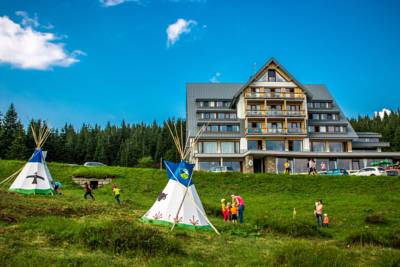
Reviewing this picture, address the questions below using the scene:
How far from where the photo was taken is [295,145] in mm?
54062

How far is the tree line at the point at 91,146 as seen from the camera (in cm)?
6488

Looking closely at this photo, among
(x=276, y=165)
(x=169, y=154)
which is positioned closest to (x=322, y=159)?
(x=276, y=165)

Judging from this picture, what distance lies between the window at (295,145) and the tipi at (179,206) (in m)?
37.7

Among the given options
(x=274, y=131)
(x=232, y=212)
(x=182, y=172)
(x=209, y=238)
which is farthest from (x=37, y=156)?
(x=274, y=131)

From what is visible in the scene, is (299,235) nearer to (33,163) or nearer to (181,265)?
(181,265)

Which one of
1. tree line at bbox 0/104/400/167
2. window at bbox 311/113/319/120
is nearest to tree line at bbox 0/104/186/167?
tree line at bbox 0/104/400/167

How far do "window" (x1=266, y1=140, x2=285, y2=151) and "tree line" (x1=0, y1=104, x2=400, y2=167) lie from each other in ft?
40.9

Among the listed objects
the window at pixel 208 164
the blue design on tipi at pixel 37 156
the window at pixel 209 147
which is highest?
the window at pixel 209 147

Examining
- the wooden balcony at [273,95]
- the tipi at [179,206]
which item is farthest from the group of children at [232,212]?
the wooden balcony at [273,95]

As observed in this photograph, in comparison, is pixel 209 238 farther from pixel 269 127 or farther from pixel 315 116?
pixel 315 116

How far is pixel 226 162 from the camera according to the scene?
5312 cm

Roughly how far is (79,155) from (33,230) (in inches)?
2956

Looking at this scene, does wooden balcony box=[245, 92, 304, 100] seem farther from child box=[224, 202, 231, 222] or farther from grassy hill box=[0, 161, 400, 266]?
child box=[224, 202, 231, 222]

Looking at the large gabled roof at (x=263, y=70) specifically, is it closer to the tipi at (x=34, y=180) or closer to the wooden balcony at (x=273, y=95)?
the wooden balcony at (x=273, y=95)
